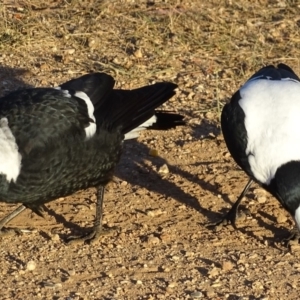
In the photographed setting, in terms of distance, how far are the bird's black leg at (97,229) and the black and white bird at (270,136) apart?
2.86 feet

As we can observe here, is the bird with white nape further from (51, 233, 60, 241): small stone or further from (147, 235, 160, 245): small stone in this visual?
(51, 233, 60, 241): small stone

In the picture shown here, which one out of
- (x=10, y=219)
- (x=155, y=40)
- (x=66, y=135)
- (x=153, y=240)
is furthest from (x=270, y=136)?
(x=155, y=40)

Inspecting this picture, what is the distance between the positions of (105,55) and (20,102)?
9.14 feet

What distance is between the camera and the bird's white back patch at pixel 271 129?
5234 mm

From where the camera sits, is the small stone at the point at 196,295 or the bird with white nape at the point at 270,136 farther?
the bird with white nape at the point at 270,136

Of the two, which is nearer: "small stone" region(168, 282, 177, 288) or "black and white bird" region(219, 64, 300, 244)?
"small stone" region(168, 282, 177, 288)

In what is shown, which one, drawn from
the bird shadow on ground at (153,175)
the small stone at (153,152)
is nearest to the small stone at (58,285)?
the bird shadow on ground at (153,175)

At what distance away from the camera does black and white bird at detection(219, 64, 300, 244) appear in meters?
5.14

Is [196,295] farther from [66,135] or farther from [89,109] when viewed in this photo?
[89,109]

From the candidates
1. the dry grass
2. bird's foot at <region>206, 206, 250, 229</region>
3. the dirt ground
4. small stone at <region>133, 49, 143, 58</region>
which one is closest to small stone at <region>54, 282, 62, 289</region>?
the dirt ground

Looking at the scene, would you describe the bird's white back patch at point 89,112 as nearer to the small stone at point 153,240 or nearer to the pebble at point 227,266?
the small stone at point 153,240

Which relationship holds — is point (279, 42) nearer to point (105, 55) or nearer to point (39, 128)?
point (105, 55)

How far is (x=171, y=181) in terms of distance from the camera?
620cm

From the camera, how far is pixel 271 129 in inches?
208
